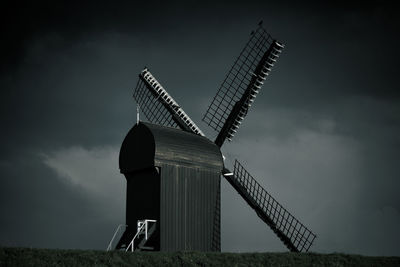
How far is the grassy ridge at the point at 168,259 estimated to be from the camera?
1334 centimetres

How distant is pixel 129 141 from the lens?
21594 mm

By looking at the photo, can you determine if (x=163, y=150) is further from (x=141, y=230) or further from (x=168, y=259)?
(x=168, y=259)

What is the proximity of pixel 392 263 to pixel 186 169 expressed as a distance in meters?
9.72

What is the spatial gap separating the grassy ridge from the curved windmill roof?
4.93m

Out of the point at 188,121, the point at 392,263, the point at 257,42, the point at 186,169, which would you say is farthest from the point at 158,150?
the point at 392,263

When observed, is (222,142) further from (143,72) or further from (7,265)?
(7,265)

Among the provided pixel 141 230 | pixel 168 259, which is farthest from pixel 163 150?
pixel 168 259

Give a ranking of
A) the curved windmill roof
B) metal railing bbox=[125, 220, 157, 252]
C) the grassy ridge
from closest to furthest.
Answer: the grassy ridge
metal railing bbox=[125, 220, 157, 252]
the curved windmill roof

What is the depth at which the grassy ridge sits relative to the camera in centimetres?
1334

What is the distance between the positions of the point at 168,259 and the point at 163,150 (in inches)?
220

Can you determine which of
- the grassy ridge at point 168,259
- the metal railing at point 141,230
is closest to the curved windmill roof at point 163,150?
the metal railing at point 141,230

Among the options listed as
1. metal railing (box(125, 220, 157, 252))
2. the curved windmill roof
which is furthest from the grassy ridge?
the curved windmill roof

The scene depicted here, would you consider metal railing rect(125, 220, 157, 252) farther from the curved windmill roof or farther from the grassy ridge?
the grassy ridge

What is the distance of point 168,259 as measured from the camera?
1541cm
